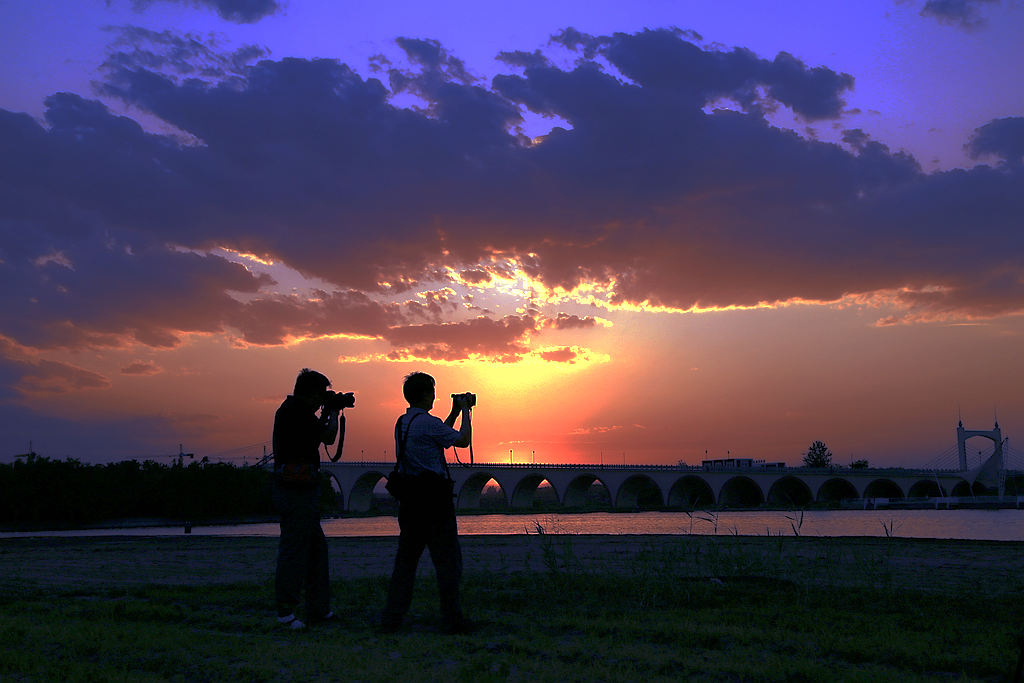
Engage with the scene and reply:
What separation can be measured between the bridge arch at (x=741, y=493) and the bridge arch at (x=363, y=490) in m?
47.0

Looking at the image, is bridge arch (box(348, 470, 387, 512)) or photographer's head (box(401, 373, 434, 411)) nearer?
photographer's head (box(401, 373, 434, 411))

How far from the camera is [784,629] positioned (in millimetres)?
5562

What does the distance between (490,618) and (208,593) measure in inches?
139

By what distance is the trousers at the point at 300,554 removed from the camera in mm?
6230

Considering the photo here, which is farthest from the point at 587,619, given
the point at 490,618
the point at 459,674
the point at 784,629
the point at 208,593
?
the point at 208,593

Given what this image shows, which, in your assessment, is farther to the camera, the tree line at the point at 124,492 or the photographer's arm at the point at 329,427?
the tree line at the point at 124,492

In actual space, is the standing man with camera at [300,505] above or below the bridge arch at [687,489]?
above

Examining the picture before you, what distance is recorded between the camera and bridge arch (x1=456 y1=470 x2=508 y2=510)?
103 metres

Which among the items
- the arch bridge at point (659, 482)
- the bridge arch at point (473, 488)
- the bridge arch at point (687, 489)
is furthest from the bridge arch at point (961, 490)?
the bridge arch at point (473, 488)

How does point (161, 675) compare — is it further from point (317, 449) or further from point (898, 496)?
point (898, 496)

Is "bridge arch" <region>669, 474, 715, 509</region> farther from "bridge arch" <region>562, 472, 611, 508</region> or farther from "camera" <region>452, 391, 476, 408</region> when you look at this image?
"camera" <region>452, 391, 476, 408</region>

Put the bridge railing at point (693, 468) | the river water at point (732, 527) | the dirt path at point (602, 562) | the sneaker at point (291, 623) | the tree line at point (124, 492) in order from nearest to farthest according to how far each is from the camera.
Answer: the sneaker at point (291, 623) < the dirt path at point (602, 562) < the river water at point (732, 527) < the tree line at point (124, 492) < the bridge railing at point (693, 468)

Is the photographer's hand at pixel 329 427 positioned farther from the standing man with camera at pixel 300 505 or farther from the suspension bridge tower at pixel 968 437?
the suspension bridge tower at pixel 968 437

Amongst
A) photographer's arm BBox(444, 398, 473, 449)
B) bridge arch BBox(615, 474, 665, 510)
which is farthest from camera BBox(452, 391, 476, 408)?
bridge arch BBox(615, 474, 665, 510)
